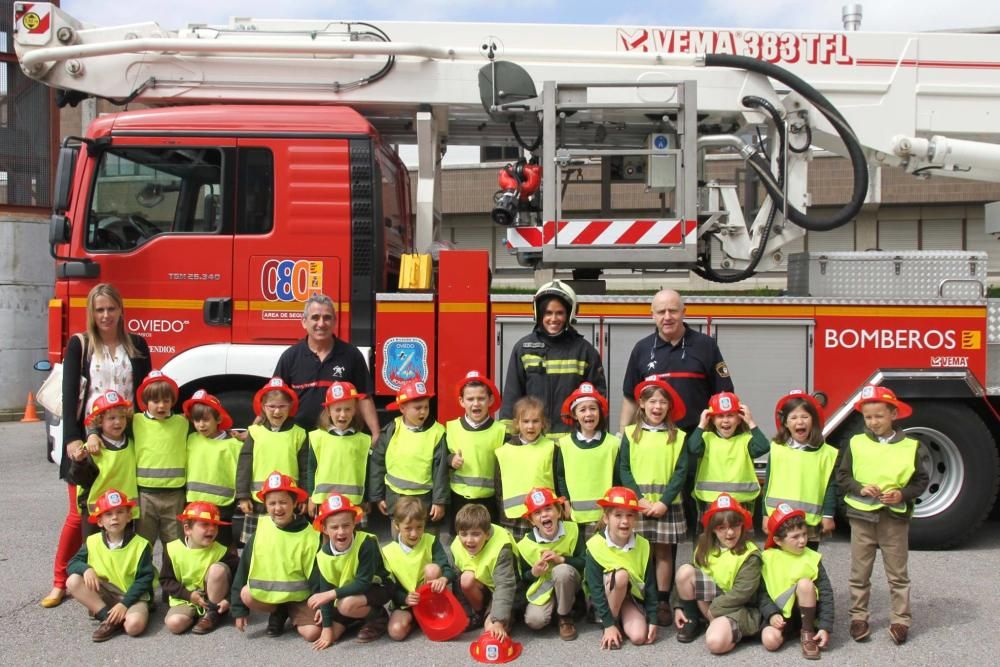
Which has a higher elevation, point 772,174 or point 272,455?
point 772,174

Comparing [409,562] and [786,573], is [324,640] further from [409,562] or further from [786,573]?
[786,573]

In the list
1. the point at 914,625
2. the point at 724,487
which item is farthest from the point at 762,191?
the point at 914,625

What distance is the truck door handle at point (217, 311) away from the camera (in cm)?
603

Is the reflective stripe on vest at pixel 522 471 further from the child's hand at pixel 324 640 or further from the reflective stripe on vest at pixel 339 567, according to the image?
the child's hand at pixel 324 640

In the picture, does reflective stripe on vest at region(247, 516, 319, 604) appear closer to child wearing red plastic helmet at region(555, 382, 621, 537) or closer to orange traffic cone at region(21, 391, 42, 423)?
child wearing red plastic helmet at region(555, 382, 621, 537)

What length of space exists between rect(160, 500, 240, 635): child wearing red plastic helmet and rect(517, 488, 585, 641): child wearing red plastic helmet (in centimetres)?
156

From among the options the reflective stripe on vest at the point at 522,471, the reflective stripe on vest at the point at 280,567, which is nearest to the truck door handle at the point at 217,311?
the reflective stripe on vest at the point at 280,567

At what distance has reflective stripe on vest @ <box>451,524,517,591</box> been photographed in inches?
180

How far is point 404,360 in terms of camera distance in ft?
19.8

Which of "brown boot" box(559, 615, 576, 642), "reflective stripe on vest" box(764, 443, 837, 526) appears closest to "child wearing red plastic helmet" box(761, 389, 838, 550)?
"reflective stripe on vest" box(764, 443, 837, 526)

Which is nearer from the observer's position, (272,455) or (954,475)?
(272,455)

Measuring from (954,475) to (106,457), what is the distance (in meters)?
5.33

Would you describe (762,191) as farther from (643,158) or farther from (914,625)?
(914,625)

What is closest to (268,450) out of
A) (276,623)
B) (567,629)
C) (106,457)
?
(106,457)
